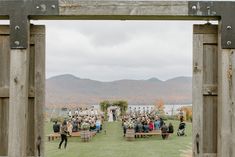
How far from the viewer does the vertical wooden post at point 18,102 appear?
6.92 metres

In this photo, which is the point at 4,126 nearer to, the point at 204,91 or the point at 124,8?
the point at 124,8

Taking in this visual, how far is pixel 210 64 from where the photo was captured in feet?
24.2

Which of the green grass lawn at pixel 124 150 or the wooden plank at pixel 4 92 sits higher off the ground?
the wooden plank at pixel 4 92

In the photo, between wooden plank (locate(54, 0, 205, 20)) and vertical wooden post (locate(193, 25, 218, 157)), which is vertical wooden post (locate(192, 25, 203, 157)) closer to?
vertical wooden post (locate(193, 25, 218, 157))

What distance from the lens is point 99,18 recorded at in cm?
727

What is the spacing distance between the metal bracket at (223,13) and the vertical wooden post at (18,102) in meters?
2.44

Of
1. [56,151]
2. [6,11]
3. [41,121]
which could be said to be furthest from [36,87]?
[56,151]

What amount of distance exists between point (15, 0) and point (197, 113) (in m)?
3.03

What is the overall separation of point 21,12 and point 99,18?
1105 mm

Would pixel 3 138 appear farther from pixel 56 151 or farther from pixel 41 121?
pixel 56 151

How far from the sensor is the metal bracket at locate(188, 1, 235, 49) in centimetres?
698

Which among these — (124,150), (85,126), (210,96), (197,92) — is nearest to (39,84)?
(197,92)

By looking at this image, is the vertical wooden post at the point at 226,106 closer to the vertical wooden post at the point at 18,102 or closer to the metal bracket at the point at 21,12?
the metal bracket at the point at 21,12

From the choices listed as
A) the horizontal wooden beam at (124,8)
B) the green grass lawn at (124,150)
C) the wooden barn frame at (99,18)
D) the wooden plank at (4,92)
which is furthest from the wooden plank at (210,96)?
the green grass lawn at (124,150)
